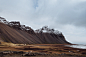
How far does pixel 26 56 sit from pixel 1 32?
191ft

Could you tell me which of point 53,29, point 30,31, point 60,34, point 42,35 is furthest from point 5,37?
point 60,34

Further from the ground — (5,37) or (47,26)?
(47,26)

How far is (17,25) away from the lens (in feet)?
313

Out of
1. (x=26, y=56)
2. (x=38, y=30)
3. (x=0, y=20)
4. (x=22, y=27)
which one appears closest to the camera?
(x=26, y=56)

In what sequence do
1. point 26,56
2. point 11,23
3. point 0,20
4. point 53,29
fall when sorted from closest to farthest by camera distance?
1. point 26,56
2. point 0,20
3. point 11,23
4. point 53,29

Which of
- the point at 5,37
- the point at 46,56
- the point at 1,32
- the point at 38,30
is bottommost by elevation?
the point at 46,56

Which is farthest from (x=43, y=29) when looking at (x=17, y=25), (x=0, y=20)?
(x=0, y=20)

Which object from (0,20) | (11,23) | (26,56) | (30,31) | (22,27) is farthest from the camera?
(30,31)

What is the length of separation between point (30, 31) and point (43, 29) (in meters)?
22.8

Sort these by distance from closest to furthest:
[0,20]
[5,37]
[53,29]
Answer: [5,37] → [0,20] → [53,29]

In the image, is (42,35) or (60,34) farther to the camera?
(60,34)

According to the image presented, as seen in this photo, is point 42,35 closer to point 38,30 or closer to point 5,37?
point 38,30

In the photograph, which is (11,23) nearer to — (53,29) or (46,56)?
(53,29)

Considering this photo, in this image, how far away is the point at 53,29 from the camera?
142 meters
